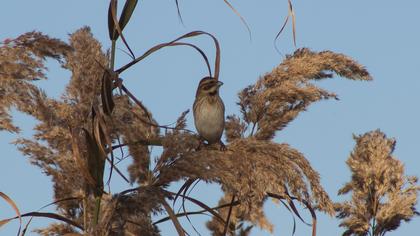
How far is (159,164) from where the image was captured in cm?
329

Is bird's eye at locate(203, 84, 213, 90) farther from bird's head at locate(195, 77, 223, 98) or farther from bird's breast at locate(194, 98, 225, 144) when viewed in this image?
bird's breast at locate(194, 98, 225, 144)

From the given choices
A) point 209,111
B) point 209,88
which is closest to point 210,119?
point 209,111

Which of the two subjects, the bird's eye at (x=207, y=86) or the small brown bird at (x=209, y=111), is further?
the bird's eye at (x=207, y=86)

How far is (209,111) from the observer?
5.80m

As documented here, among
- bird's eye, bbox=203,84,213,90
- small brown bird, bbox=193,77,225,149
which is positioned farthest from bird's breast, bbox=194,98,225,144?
bird's eye, bbox=203,84,213,90

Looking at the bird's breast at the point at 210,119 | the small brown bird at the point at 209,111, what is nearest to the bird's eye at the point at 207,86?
the small brown bird at the point at 209,111

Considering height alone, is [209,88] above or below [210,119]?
above

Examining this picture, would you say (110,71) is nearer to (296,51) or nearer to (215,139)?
(296,51)

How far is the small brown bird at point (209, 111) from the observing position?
5708mm

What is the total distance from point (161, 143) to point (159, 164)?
188 millimetres

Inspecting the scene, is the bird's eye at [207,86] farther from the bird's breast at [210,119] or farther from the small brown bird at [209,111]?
the bird's breast at [210,119]

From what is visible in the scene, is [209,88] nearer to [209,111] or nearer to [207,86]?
[207,86]

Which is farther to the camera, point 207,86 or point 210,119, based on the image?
point 207,86

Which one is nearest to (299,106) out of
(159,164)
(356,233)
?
(356,233)
